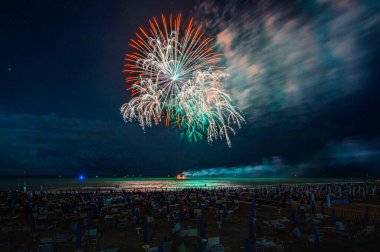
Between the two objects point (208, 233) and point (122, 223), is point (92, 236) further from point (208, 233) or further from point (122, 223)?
point (208, 233)

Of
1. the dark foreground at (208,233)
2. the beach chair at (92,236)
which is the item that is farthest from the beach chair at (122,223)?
the beach chair at (92,236)

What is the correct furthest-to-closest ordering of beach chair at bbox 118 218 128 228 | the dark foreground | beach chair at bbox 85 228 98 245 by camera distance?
beach chair at bbox 118 218 128 228 → beach chair at bbox 85 228 98 245 → the dark foreground

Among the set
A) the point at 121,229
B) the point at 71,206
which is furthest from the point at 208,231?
the point at 71,206

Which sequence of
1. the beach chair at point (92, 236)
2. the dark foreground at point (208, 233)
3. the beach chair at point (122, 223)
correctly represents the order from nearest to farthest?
the dark foreground at point (208, 233)
the beach chair at point (92, 236)
the beach chair at point (122, 223)

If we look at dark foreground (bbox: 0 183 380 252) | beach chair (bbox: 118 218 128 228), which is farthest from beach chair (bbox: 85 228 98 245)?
beach chair (bbox: 118 218 128 228)

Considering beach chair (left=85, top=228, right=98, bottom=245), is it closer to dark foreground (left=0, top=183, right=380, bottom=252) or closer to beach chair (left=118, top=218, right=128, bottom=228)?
dark foreground (left=0, top=183, right=380, bottom=252)

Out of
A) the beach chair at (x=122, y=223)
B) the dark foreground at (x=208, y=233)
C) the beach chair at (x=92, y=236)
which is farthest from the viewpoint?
the beach chair at (x=122, y=223)

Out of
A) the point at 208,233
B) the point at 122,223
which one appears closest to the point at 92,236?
the point at 122,223

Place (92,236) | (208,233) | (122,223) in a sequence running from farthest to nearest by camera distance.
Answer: (122,223) < (208,233) < (92,236)

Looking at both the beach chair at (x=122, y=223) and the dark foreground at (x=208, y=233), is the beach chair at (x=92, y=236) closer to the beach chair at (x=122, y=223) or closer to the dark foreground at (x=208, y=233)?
the dark foreground at (x=208, y=233)

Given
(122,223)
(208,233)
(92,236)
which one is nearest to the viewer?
(92,236)

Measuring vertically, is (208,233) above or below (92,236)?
below

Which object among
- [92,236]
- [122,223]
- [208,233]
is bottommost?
[208,233]

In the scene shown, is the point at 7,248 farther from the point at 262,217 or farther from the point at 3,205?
the point at 3,205
